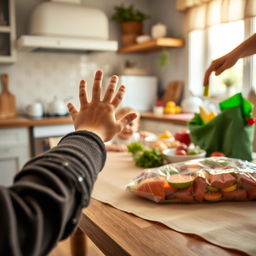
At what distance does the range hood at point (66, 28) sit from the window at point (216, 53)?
826 millimetres

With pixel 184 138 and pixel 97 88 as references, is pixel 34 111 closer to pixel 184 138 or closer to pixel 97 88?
pixel 184 138

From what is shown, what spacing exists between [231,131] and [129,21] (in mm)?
2601

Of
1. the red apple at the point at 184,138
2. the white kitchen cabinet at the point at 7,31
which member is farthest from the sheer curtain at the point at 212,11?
the white kitchen cabinet at the point at 7,31

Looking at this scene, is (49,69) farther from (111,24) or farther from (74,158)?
(74,158)

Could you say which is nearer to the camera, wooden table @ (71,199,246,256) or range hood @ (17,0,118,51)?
wooden table @ (71,199,246,256)

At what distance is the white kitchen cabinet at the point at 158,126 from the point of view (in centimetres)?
259

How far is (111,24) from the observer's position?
357cm

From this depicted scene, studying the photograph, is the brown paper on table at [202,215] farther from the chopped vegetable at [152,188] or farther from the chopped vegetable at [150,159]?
the chopped vegetable at [150,159]

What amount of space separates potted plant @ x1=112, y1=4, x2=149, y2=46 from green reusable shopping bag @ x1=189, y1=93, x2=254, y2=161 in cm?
245

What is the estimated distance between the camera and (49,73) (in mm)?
3311

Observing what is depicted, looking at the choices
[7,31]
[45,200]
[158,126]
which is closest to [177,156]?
[45,200]

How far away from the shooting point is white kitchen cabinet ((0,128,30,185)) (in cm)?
261

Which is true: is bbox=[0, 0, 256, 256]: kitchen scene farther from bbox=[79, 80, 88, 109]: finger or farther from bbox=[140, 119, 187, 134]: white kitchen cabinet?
bbox=[79, 80, 88, 109]: finger

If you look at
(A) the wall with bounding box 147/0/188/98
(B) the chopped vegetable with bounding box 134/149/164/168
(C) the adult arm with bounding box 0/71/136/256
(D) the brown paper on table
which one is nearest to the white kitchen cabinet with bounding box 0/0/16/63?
(A) the wall with bounding box 147/0/188/98
